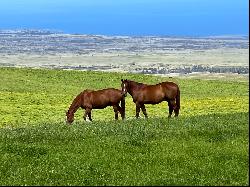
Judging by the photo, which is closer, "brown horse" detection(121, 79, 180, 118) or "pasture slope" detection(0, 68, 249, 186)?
"pasture slope" detection(0, 68, 249, 186)

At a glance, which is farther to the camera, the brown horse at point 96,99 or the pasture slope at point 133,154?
the brown horse at point 96,99

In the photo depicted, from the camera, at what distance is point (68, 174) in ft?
57.1

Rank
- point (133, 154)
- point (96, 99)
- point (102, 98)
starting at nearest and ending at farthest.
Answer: point (133, 154) < point (96, 99) < point (102, 98)

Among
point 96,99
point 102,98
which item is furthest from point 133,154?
point 102,98

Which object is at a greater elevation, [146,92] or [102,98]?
[146,92]

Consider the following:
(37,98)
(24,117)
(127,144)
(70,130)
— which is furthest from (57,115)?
(127,144)

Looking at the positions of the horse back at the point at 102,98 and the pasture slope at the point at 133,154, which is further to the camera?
the horse back at the point at 102,98

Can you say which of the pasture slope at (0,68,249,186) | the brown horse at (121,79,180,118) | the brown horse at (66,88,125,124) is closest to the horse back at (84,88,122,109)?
Result: the brown horse at (66,88,125,124)

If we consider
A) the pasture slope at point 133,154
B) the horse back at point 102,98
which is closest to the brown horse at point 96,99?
the horse back at point 102,98

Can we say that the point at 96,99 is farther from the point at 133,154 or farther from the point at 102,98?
the point at 133,154

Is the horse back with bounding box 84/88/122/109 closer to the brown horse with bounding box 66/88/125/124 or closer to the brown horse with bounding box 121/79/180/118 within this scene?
the brown horse with bounding box 66/88/125/124

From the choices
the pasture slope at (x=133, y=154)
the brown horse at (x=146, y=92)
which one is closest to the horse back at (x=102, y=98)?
the brown horse at (x=146, y=92)

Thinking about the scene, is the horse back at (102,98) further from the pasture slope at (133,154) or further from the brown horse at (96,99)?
the pasture slope at (133,154)

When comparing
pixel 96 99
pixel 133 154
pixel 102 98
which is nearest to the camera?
pixel 133 154
